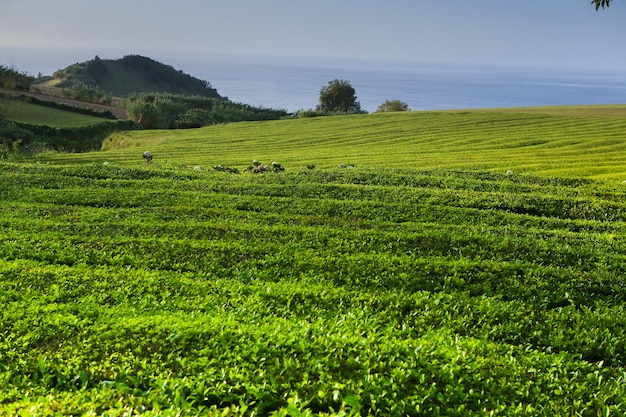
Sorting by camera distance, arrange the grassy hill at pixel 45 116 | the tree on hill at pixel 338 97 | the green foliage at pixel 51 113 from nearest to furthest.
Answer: the grassy hill at pixel 45 116 < the green foliage at pixel 51 113 < the tree on hill at pixel 338 97

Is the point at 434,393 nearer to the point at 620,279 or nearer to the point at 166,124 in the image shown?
the point at 620,279

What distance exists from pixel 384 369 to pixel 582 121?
38.5m

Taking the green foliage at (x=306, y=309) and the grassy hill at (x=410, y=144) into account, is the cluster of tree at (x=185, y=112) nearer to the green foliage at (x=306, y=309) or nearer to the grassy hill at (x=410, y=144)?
the grassy hill at (x=410, y=144)

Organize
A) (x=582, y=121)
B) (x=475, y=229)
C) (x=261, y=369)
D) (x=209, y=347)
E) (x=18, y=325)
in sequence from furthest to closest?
(x=582, y=121) < (x=475, y=229) < (x=18, y=325) < (x=209, y=347) < (x=261, y=369)

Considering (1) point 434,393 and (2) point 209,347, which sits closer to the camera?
(1) point 434,393

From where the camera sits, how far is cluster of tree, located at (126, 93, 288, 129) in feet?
155

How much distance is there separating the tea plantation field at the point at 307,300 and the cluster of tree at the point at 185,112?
35.3 m

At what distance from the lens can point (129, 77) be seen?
346 ft

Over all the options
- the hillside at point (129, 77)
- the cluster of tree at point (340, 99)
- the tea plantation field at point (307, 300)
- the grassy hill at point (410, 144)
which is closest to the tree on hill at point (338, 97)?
the cluster of tree at point (340, 99)

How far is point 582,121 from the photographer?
119 feet

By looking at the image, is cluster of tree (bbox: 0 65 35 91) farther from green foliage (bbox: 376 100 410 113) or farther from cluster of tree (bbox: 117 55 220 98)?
cluster of tree (bbox: 117 55 220 98)

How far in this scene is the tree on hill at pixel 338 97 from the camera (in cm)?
7281

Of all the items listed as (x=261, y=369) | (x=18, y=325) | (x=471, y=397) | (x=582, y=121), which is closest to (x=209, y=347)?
(x=261, y=369)

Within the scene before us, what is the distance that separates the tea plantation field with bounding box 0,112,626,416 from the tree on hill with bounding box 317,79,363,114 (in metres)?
61.3
